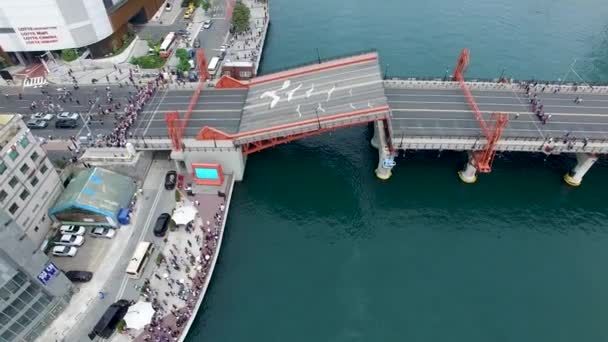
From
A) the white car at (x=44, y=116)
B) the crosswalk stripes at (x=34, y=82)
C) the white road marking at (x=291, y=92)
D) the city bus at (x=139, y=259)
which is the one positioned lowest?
the city bus at (x=139, y=259)

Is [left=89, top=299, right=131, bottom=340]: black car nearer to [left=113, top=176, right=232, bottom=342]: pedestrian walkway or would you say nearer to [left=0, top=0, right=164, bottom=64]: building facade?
[left=113, top=176, right=232, bottom=342]: pedestrian walkway

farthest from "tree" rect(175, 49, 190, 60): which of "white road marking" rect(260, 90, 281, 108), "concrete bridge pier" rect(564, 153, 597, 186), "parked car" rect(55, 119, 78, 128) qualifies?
"concrete bridge pier" rect(564, 153, 597, 186)

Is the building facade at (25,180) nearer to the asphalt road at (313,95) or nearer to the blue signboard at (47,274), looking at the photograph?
the blue signboard at (47,274)

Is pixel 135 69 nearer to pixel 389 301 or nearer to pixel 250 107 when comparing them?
pixel 250 107

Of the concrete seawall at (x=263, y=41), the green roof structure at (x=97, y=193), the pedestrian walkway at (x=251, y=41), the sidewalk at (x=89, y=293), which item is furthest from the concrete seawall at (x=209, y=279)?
the pedestrian walkway at (x=251, y=41)

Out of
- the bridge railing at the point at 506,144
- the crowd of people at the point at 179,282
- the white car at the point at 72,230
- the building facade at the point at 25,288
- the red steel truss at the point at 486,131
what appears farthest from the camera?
the bridge railing at the point at 506,144

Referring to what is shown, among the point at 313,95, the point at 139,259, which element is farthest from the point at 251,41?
the point at 139,259

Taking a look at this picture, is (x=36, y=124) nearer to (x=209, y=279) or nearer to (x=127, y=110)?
(x=127, y=110)
